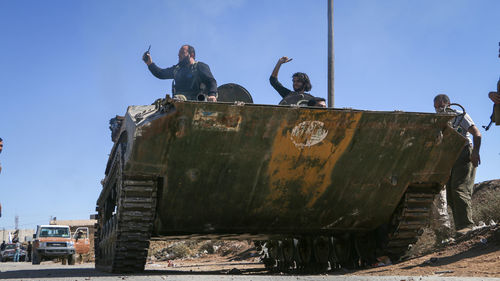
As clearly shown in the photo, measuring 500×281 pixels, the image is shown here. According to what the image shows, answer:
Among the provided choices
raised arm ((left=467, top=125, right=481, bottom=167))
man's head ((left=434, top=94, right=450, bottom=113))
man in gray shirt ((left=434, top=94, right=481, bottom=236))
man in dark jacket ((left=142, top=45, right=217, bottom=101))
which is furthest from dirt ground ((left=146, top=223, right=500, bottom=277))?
man in dark jacket ((left=142, top=45, right=217, bottom=101))

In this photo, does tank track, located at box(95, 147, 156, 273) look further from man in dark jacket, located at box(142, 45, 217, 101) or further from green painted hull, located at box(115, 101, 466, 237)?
man in dark jacket, located at box(142, 45, 217, 101)

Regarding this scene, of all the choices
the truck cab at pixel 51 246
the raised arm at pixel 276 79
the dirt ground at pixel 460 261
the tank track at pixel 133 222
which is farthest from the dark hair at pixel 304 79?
the truck cab at pixel 51 246

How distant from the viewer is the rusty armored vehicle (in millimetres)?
5957

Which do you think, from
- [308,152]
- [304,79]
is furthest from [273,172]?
[304,79]

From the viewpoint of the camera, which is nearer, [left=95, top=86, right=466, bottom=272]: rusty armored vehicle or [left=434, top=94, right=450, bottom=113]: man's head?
[left=95, top=86, right=466, bottom=272]: rusty armored vehicle

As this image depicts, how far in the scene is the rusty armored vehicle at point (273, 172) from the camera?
19.5 ft

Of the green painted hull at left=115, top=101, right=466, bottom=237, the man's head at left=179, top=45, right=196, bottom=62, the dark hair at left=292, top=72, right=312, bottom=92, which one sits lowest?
the green painted hull at left=115, top=101, right=466, bottom=237

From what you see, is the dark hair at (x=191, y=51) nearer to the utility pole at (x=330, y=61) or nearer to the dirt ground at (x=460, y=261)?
the utility pole at (x=330, y=61)

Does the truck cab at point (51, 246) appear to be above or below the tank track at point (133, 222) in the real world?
above

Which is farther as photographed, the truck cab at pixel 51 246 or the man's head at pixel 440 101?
the truck cab at pixel 51 246

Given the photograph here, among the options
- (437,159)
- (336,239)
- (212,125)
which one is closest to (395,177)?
(437,159)

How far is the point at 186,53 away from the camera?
812 cm

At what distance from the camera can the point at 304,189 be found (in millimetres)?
6703

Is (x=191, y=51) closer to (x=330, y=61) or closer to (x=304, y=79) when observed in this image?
(x=304, y=79)
